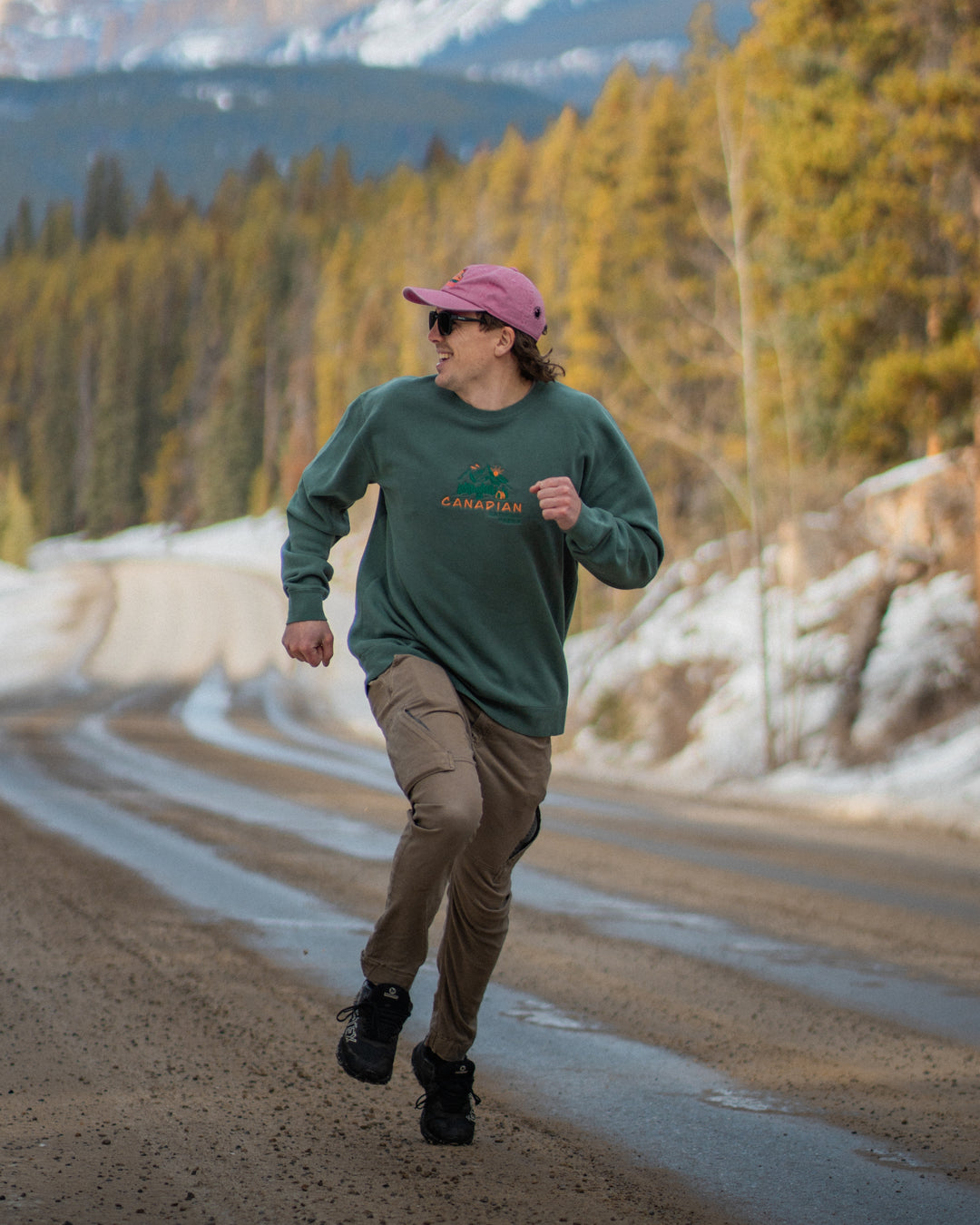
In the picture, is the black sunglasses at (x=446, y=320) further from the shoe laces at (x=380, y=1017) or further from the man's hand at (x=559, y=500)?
the shoe laces at (x=380, y=1017)

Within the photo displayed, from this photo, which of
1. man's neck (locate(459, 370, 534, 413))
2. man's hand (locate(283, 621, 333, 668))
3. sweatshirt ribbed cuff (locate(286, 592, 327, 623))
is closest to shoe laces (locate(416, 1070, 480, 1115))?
man's hand (locate(283, 621, 333, 668))

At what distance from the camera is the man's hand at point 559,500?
3678 mm

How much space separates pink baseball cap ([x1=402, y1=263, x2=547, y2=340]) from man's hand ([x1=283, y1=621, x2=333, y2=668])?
818 mm

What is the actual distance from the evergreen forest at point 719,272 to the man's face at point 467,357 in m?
15.2

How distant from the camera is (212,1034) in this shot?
4.95 metres

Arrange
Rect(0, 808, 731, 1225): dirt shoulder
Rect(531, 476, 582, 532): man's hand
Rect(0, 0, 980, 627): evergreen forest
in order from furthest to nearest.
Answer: Rect(0, 0, 980, 627): evergreen forest, Rect(531, 476, 582, 532): man's hand, Rect(0, 808, 731, 1225): dirt shoulder

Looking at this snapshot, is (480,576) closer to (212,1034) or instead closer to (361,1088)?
(361,1088)

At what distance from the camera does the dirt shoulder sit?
3383 mm

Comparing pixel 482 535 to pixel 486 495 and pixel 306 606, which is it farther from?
pixel 306 606

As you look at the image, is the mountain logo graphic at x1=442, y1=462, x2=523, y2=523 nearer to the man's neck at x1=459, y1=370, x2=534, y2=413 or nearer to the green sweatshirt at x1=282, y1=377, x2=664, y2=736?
the green sweatshirt at x1=282, y1=377, x2=664, y2=736

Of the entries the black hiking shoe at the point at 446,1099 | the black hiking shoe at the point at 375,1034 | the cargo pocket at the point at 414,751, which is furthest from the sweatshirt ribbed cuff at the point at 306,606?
the black hiking shoe at the point at 446,1099

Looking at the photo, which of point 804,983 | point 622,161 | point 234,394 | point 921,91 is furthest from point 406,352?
point 804,983

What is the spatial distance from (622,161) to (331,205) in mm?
76240

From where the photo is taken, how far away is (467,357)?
12.9ft
